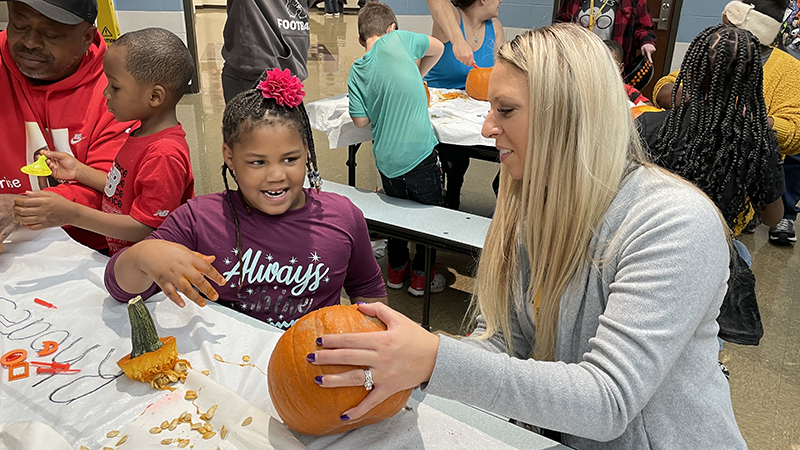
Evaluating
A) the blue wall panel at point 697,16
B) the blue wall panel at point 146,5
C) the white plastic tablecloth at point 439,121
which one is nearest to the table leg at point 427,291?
the white plastic tablecloth at point 439,121

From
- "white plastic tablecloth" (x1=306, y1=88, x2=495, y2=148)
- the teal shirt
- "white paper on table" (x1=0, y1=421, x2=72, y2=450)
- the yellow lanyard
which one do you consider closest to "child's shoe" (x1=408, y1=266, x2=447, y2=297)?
the teal shirt

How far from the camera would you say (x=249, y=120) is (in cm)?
144

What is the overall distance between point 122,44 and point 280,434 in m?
1.38

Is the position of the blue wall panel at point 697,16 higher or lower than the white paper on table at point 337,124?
higher

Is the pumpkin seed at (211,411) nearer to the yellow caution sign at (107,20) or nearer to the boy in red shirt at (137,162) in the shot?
the boy in red shirt at (137,162)

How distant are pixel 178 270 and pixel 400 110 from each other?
6.11 feet

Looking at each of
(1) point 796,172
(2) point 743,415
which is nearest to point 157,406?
(2) point 743,415

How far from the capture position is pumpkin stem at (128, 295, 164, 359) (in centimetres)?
112

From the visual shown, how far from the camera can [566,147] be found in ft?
3.41

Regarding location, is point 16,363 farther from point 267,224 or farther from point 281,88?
point 281,88

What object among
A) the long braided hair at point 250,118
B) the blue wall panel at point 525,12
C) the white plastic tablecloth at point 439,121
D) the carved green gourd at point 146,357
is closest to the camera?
the carved green gourd at point 146,357

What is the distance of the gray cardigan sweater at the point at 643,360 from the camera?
906 mm

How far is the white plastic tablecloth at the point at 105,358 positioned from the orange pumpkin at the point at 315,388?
6 cm

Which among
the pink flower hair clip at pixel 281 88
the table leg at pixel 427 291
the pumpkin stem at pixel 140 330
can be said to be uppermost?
the pink flower hair clip at pixel 281 88
